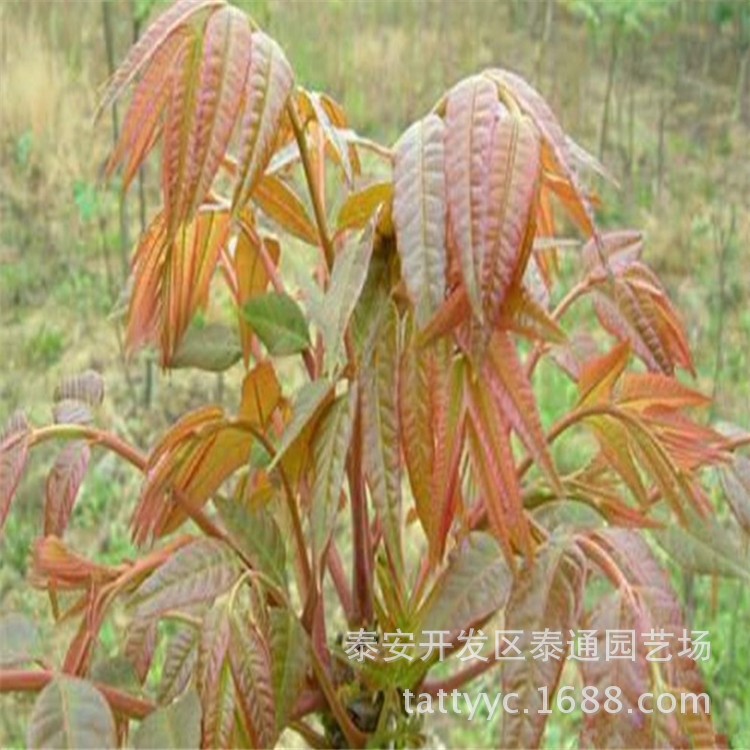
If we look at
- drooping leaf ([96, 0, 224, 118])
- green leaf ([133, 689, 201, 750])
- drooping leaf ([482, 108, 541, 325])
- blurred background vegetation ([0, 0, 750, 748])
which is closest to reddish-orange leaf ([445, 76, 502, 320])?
drooping leaf ([482, 108, 541, 325])

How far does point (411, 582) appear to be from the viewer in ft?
2.41

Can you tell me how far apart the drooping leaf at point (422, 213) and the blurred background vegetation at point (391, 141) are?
118 centimetres

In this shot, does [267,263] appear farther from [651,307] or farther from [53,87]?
[53,87]

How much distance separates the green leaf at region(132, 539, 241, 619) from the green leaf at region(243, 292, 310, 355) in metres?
0.10

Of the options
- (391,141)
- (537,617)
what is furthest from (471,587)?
(391,141)

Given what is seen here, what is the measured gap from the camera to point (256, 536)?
62 centimetres

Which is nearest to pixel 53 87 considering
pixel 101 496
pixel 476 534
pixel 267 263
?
pixel 101 496

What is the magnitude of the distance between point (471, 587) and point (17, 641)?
21 centimetres

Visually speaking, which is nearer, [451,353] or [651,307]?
[451,353]

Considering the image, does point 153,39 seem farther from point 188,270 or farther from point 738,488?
point 738,488

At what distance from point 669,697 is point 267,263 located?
30cm

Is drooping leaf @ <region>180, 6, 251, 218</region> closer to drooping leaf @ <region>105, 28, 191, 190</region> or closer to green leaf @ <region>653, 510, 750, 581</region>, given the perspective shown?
drooping leaf @ <region>105, 28, 191, 190</region>

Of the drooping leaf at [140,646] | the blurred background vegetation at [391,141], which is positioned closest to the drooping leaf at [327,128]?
the drooping leaf at [140,646]

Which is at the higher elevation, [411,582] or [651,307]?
[651,307]
